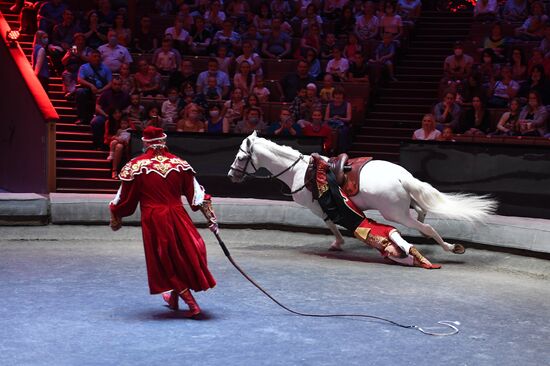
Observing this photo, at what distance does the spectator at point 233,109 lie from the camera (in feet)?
47.2

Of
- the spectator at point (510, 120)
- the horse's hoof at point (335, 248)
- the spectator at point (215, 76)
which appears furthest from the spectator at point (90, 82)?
the spectator at point (510, 120)

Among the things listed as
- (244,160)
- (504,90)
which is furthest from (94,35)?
(504,90)

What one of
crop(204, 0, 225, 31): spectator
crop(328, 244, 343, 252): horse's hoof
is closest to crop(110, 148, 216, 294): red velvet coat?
crop(328, 244, 343, 252): horse's hoof

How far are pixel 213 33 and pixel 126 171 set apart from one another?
34.6 ft

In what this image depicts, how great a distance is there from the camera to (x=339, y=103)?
47.4ft

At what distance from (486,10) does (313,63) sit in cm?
378

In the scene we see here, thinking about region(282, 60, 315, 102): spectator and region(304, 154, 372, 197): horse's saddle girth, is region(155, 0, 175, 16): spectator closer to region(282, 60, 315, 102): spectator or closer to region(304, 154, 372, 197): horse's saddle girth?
region(282, 60, 315, 102): spectator

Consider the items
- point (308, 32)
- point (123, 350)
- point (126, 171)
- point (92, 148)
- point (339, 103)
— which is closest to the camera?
point (123, 350)

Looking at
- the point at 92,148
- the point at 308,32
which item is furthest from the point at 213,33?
the point at 92,148

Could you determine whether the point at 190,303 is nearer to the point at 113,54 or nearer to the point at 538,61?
the point at 538,61

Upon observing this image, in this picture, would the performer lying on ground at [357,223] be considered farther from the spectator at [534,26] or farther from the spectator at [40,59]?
the spectator at [40,59]

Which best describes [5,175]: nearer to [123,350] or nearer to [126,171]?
[126,171]

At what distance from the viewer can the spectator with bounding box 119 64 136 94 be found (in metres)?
15.2

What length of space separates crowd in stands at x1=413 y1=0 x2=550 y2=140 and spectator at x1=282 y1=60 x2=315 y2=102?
7.56 feet
